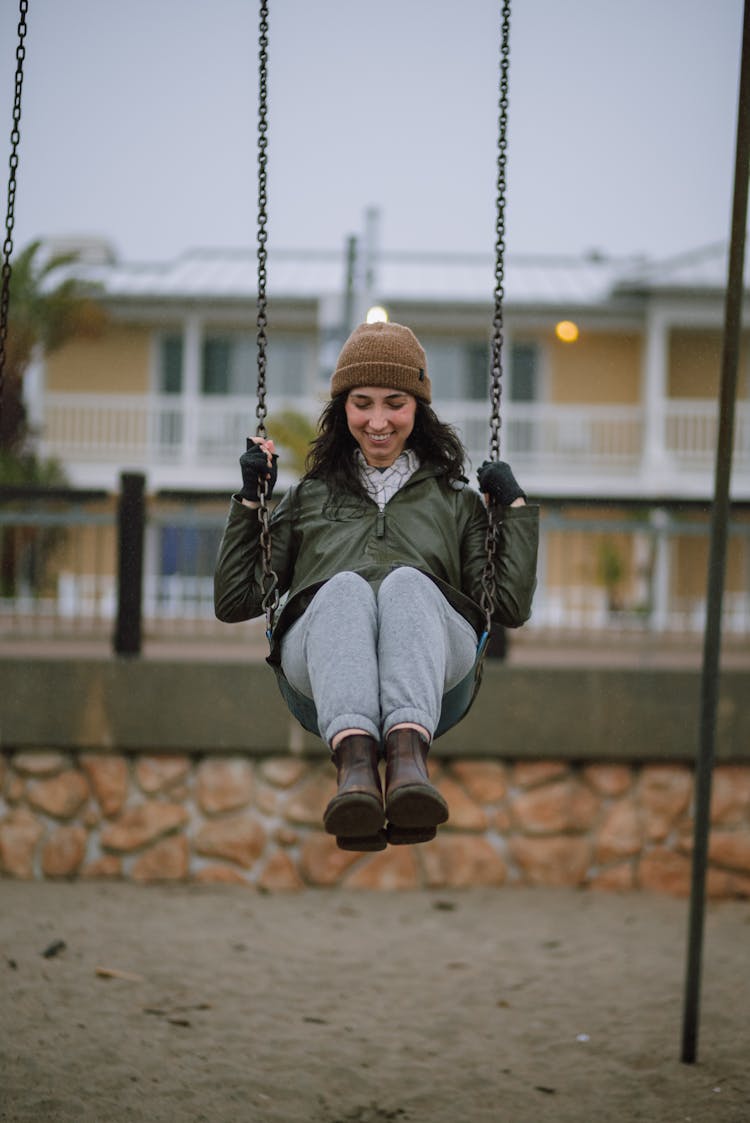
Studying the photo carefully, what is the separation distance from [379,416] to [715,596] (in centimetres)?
200

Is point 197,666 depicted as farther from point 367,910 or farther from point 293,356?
point 293,356

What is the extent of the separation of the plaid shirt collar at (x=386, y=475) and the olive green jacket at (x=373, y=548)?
0.03 meters

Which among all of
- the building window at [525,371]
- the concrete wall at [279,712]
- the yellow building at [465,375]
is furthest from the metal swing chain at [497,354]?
the building window at [525,371]

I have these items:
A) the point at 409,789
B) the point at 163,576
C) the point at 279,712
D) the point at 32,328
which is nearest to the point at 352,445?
the point at 409,789

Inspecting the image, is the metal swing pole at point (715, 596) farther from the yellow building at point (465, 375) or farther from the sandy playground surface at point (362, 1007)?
the yellow building at point (465, 375)

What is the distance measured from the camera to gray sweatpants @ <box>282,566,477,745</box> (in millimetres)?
2848

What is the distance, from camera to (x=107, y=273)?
65.0ft

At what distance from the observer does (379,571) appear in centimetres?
317

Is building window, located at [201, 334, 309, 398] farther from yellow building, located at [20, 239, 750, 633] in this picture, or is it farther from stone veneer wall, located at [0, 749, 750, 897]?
stone veneer wall, located at [0, 749, 750, 897]

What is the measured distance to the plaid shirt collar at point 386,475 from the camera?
11.2 feet

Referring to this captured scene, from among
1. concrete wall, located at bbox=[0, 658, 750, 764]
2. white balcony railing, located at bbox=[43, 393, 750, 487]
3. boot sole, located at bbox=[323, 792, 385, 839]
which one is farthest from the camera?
white balcony railing, located at bbox=[43, 393, 750, 487]

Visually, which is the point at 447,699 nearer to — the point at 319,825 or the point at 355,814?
the point at 355,814

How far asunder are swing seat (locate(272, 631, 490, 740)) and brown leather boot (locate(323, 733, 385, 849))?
13.5 inches

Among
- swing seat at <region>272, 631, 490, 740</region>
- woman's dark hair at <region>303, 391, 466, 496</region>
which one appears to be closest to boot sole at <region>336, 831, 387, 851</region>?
swing seat at <region>272, 631, 490, 740</region>
